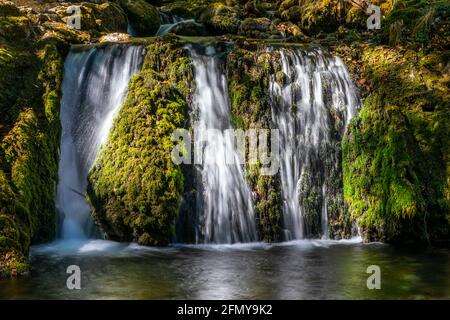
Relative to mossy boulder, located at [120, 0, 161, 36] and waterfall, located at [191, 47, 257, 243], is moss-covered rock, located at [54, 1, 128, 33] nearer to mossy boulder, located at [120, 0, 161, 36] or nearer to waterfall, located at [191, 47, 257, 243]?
mossy boulder, located at [120, 0, 161, 36]

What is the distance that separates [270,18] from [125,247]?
1089 centimetres

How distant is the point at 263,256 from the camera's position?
30.4 feet

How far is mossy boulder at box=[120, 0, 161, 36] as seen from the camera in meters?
16.6

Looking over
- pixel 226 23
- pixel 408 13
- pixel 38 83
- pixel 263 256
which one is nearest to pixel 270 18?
pixel 226 23

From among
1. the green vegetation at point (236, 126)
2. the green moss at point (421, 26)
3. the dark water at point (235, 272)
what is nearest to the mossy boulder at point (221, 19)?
the green vegetation at point (236, 126)

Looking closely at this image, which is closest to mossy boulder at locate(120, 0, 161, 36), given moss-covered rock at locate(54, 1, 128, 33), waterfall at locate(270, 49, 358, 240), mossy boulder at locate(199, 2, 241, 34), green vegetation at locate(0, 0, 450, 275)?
moss-covered rock at locate(54, 1, 128, 33)

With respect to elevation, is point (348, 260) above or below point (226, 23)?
below

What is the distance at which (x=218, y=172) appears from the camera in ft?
35.5

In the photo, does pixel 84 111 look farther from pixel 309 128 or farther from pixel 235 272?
pixel 235 272

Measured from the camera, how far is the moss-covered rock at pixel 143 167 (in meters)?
9.97

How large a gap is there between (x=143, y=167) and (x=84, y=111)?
2.31 meters

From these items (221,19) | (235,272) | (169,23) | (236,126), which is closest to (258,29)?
(221,19)
